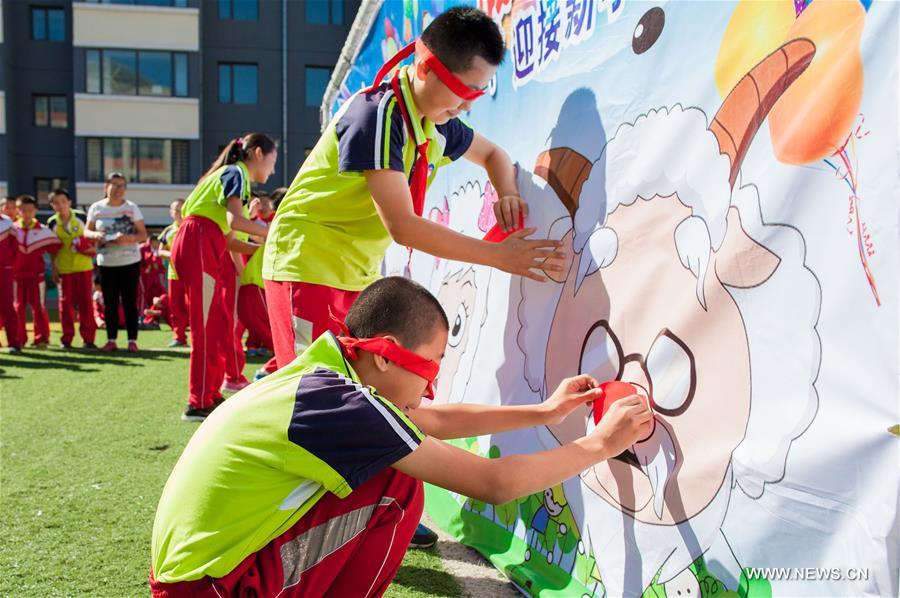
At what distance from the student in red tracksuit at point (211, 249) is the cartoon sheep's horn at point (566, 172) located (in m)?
2.56

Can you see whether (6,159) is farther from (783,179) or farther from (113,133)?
(783,179)

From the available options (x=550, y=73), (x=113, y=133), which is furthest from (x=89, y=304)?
(x=113, y=133)

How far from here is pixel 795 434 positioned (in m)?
1.37

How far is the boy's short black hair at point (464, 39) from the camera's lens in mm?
2094

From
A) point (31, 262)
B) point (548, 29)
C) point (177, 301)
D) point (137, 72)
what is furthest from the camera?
point (137, 72)

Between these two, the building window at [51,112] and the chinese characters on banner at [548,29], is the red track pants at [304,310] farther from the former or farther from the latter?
the building window at [51,112]

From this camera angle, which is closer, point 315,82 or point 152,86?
point 152,86

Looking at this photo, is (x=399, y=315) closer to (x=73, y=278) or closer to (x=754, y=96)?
(x=754, y=96)

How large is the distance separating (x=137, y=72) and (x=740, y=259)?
88.6ft

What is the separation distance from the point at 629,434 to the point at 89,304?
8076mm

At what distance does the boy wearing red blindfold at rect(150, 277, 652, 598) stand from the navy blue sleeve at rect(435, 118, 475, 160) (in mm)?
1001

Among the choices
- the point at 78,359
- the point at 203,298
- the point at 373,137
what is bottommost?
the point at 78,359

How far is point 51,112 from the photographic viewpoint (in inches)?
1010

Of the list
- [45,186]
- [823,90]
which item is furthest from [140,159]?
[823,90]
